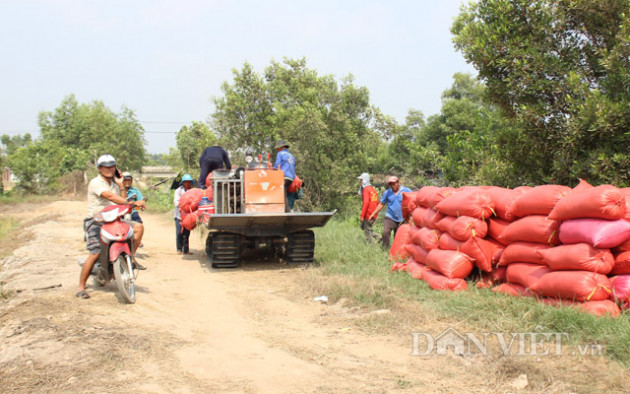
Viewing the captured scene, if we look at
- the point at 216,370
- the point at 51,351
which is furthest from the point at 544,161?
the point at 51,351

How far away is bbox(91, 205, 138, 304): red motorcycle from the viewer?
573cm

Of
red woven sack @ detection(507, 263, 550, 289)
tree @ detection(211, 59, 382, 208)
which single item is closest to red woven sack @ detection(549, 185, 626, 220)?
red woven sack @ detection(507, 263, 550, 289)

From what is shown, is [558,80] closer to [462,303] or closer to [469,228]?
[469,228]

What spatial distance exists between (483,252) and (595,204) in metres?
1.56

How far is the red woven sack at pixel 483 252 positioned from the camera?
19.4 ft

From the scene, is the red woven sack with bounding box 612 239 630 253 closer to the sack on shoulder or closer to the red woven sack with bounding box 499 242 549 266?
the red woven sack with bounding box 499 242 549 266

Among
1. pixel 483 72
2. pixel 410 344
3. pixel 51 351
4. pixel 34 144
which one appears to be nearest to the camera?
pixel 51 351

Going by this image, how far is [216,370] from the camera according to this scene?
3953mm

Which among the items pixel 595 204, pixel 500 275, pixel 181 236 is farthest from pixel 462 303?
pixel 181 236

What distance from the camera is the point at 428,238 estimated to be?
6.77 meters

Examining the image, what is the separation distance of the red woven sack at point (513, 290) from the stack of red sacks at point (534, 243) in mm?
12

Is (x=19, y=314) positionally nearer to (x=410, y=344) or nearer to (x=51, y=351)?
(x=51, y=351)

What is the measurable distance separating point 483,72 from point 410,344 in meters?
4.69

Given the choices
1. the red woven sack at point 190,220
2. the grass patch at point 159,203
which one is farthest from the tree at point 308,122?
the red woven sack at point 190,220
